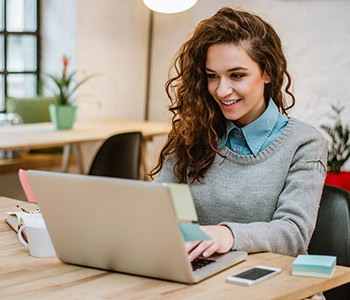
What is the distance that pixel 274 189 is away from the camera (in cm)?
187

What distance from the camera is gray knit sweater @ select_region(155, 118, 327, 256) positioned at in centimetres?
170

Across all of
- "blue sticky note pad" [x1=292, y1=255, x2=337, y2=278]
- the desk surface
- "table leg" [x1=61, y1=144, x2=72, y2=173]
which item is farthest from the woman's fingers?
"table leg" [x1=61, y1=144, x2=72, y2=173]

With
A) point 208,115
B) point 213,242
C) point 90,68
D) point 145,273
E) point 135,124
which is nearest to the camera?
point 145,273

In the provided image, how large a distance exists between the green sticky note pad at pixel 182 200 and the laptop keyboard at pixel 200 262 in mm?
218

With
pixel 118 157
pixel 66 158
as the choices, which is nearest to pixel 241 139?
pixel 118 157

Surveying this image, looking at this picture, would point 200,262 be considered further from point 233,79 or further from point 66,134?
point 66,134

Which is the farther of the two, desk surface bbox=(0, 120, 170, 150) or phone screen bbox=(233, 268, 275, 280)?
desk surface bbox=(0, 120, 170, 150)

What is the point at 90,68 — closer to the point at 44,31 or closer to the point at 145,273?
the point at 44,31

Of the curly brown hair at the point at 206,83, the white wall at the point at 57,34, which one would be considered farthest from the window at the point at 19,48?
the curly brown hair at the point at 206,83

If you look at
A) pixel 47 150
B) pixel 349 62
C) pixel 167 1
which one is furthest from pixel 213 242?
pixel 47 150

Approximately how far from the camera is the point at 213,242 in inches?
59.8

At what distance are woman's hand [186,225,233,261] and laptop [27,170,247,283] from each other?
21 millimetres

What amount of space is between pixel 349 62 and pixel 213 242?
3579 mm

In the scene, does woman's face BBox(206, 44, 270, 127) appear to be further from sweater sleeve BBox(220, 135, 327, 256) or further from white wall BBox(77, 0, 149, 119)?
white wall BBox(77, 0, 149, 119)
